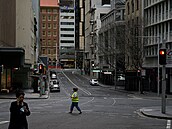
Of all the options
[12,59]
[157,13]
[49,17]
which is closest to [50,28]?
[49,17]

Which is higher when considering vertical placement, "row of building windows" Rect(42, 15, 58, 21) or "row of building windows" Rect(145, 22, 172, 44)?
"row of building windows" Rect(42, 15, 58, 21)

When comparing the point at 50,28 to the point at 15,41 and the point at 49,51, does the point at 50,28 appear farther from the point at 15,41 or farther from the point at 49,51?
the point at 15,41

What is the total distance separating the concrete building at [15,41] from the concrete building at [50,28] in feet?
370

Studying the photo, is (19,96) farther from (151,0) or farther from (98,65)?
(98,65)

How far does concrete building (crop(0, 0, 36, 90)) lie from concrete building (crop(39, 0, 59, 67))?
113 meters

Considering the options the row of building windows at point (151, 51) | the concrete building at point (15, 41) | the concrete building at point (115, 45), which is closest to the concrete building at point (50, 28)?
the concrete building at point (115, 45)

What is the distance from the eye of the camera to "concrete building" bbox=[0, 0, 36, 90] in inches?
2008

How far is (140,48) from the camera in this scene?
6066 centimetres

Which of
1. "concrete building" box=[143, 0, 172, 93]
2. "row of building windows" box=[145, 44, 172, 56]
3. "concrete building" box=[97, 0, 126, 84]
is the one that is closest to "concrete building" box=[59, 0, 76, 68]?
"concrete building" box=[97, 0, 126, 84]

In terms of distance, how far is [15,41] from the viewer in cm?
6181

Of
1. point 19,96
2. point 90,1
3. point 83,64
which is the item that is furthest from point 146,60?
point 83,64

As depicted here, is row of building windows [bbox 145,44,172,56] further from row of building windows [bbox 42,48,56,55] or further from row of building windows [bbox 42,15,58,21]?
row of building windows [bbox 42,15,58,21]

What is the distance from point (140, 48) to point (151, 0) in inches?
337

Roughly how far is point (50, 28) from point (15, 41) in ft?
397
